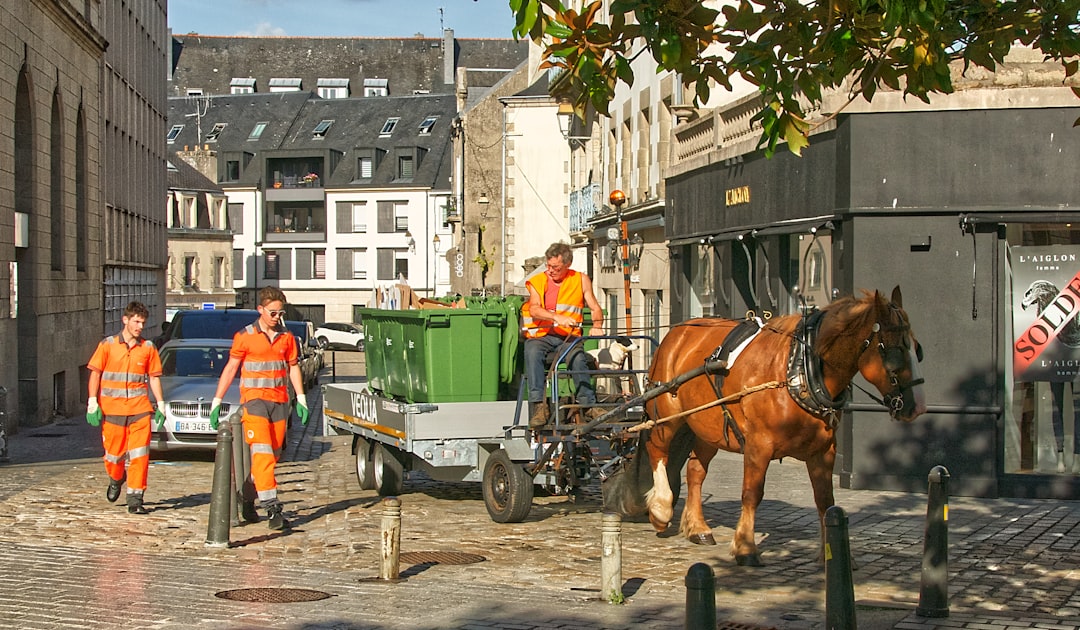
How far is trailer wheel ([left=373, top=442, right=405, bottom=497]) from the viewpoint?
13.9 meters

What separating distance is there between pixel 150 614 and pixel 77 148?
20.8 metres

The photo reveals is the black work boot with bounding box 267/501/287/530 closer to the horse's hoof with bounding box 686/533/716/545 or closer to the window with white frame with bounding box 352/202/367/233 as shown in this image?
the horse's hoof with bounding box 686/533/716/545

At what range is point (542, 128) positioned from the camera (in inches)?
2103

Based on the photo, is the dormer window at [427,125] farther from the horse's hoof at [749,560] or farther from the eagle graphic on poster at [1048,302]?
the horse's hoof at [749,560]

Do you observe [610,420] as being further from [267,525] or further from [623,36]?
[623,36]

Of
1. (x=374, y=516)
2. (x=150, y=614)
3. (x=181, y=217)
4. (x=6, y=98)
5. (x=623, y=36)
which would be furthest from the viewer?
(x=181, y=217)

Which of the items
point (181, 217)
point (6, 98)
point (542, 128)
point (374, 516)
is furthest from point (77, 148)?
point (181, 217)

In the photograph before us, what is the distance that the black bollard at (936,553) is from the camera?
8398 mm

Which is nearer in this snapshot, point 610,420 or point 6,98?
point 610,420

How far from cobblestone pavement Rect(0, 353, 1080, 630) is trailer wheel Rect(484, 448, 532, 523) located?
0.14 m

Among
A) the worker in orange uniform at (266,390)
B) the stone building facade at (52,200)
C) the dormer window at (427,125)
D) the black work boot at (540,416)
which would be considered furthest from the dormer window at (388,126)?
the black work boot at (540,416)

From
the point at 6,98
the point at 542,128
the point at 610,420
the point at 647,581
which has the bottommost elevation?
the point at 647,581

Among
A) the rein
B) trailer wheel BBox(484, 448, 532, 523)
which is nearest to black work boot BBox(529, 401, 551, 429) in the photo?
trailer wheel BBox(484, 448, 532, 523)

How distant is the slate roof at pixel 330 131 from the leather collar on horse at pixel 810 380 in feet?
243
